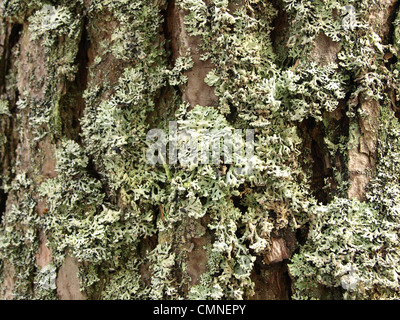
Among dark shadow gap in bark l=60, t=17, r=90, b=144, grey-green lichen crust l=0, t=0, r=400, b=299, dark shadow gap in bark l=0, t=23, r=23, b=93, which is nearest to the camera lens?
grey-green lichen crust l=0, t=0, r=400, b=299

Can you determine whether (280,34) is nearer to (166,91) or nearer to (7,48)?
(166,91)

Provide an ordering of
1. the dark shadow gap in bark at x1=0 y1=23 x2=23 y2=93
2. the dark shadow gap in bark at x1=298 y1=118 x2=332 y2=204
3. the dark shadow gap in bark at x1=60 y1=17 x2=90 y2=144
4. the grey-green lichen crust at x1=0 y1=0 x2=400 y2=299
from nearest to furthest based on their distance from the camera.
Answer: the grey-green lichen crust at x1=0 y1=0 x2=400 y2=299
the dark shadow gap in bark at x1=298 y1=118 x2=332 y2=204
the dark shadow gap in bark at x1=60 y1=17 x2=90 y2=144
the dark shadow gap in bark at x1=0 y1=23 x2=23 y2=93

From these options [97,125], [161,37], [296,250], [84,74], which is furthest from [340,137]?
[84,74]

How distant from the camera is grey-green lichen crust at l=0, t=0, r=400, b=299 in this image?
4.37 feet

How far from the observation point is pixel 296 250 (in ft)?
4.63

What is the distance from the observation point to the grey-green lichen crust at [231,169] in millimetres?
1332

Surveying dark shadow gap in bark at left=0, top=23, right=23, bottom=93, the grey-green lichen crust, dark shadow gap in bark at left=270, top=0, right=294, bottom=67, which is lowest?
the grey-green lichen crust

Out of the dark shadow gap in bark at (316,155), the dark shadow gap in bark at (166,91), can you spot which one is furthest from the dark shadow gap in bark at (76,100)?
the dark shadow gap in bark at (316,155)

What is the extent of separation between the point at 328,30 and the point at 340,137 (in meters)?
0.41

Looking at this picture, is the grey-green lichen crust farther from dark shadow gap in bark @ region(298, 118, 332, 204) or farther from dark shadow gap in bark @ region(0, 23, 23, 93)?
dark shadow gap in bark @ region(0, 23, 23, 93)

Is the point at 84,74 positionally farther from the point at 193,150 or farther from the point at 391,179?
the point at 391,179

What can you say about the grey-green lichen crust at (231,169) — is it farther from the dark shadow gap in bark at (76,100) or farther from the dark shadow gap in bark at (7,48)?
the dark shadow gap in bark at (7,48)

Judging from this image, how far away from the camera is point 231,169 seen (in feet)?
4.32

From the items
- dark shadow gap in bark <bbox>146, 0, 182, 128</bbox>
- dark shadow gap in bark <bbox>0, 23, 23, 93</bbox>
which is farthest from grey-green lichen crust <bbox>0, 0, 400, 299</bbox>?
dark shadow gap in bark <bbox>0, 23, 23, 93</bbox>
